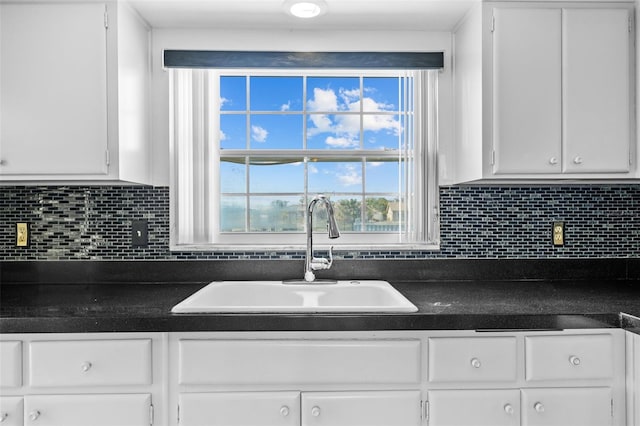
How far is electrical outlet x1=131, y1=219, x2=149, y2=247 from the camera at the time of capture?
79.4 inches

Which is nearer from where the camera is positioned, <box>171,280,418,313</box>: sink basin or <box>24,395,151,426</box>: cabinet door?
<box>24,395,151,426</box>: cabinet door

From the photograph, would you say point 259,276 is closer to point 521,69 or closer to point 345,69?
point 345,69

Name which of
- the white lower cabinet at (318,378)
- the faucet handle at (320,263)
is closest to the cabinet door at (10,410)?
the white lower cabinet at (318,378)

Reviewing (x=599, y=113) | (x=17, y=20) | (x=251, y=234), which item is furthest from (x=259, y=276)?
(x=599, y=113)

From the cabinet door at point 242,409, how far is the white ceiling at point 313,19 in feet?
5.13

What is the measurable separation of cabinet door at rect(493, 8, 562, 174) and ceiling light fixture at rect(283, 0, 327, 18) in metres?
0.73

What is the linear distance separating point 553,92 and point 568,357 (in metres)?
1.05

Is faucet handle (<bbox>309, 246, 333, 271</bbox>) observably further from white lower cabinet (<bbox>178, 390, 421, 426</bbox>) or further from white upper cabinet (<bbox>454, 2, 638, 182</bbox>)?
white upper cabinet (<bbox>454, 2, 638, 182</bbox>)

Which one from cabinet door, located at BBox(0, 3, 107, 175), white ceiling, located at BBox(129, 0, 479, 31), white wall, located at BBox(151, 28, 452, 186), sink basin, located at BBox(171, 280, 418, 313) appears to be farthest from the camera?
white wall, located at BBox(151, 28, 452, 186)

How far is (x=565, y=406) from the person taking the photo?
55.1 inches

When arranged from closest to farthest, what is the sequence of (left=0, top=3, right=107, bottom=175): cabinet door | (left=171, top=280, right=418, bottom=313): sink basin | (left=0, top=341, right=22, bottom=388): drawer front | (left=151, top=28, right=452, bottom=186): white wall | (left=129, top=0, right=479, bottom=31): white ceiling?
(left=0, top=341, right=22, bottom=388): drawer front
(left=0, top=3, right=107, bottom=175): cabinet door
(left=129, top=0, right=479, bottom=31): white ceiling
(left=171, top=280, right=418, bottom=313): sink basin
(left=151, top=28, right=452, bottom=186): white wall

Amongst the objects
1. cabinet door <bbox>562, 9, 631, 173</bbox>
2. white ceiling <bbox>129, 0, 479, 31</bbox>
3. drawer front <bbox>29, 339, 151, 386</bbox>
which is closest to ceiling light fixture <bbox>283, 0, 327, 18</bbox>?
white ceiling <bbox>129, 0, 479, 31</bbox>

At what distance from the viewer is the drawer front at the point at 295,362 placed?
4.51 feet

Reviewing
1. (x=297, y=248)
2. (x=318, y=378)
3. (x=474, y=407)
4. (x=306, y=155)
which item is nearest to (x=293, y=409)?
(x=318, y=378)
